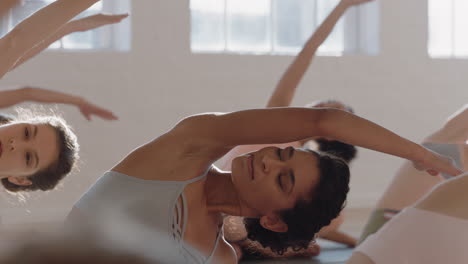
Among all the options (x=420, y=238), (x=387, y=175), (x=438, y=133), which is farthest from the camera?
(x=387, y=175)

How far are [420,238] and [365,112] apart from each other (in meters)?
3.82

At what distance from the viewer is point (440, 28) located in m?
5.25

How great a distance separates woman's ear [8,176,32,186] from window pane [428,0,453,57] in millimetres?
3800

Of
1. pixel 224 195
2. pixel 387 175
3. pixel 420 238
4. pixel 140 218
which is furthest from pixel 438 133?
pixel 387 175

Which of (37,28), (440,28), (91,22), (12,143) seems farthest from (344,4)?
(440,28)

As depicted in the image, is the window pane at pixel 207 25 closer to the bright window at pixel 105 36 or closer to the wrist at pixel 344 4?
the bright window at pixel 105 36

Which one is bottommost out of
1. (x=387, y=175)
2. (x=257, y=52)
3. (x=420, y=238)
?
(x=387, y=175)

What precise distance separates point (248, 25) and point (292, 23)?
0.37 m

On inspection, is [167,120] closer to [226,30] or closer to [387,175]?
[226,30]

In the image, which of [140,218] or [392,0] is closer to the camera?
[140,218]

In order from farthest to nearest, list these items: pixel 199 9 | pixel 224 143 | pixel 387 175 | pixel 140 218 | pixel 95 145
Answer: pixel 387 175 → pixel 199 9 → pixel 95 145 → pixel 224 143 → pixel 140 218

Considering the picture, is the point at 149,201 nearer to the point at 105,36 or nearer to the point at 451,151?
the point at 451,151

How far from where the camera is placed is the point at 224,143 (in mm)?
1622

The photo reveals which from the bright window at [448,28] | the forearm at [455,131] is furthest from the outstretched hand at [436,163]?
the bright window at [448,28]
